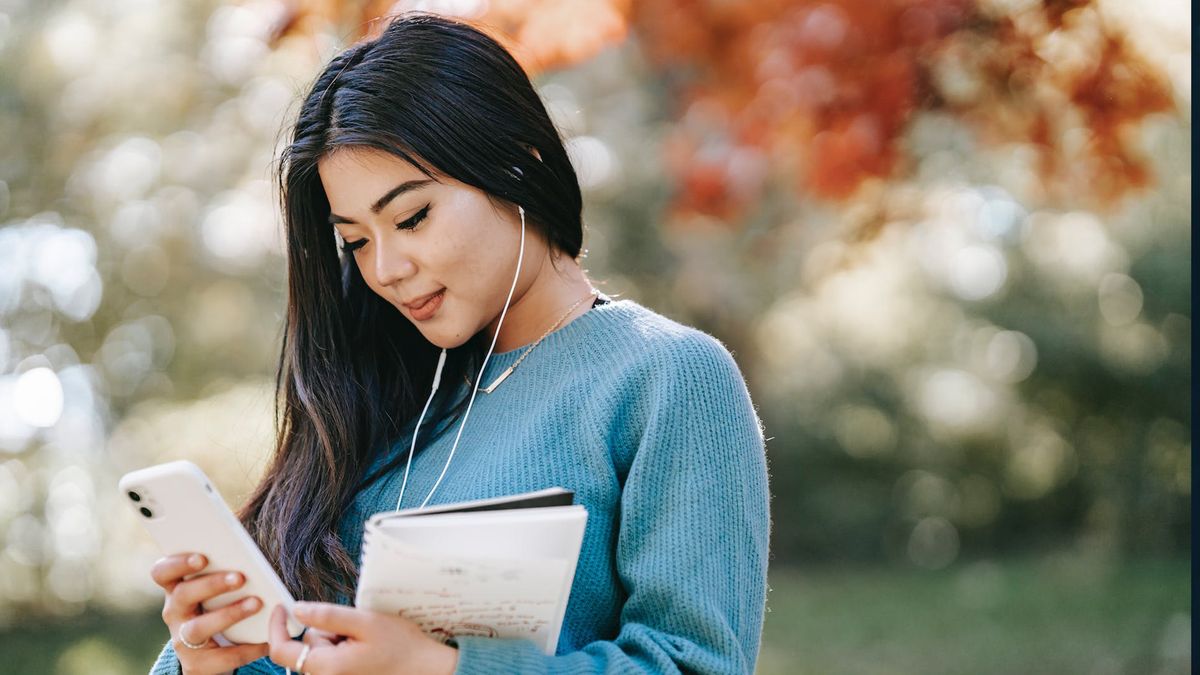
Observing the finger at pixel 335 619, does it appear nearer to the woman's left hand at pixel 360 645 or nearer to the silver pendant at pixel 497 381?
the woman's left hand at pixel 360 645

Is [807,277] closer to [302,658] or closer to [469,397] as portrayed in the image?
[469,397]

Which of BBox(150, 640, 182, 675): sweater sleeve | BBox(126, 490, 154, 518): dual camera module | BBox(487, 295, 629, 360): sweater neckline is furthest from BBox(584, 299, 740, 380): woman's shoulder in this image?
BBox(150, 640, 182, 675): sweater sleeve

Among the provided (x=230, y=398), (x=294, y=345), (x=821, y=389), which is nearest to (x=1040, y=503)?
(x=821, y=389)

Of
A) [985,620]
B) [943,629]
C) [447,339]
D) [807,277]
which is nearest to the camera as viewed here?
[447,339]

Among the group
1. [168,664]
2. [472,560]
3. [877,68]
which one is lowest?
[168,664]

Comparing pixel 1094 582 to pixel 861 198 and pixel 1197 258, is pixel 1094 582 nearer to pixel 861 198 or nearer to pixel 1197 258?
pixel 861 198

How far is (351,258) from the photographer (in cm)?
185

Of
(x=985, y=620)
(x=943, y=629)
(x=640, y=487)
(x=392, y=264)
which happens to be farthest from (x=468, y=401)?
(x=985, y=620)

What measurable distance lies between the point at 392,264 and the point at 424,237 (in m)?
0.05

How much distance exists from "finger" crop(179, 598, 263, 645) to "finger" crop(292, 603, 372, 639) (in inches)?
7.1

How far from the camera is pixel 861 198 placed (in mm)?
5121

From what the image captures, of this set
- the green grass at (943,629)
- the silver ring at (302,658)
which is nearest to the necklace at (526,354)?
the silver ring at (302,658)

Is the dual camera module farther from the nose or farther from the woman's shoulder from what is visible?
the woman's shoulder

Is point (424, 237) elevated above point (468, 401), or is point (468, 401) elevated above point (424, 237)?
point (424, 237)
